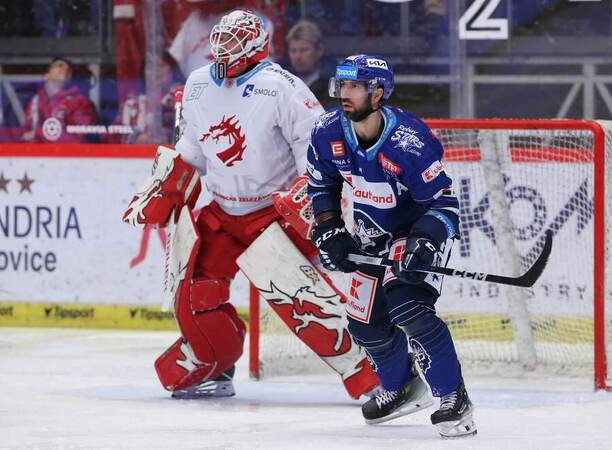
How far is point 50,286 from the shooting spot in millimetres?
7625

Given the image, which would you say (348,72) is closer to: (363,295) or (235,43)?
(363,295)

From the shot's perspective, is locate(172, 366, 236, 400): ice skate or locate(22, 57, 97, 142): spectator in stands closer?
locate(172, 366, 236, 400): ice skate

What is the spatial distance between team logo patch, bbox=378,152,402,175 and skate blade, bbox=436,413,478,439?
2.44ft

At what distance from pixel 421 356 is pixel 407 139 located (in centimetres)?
63

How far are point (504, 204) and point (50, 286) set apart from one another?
237 cm

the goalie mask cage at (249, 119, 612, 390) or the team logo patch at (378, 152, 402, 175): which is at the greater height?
the team logo patch at (378, 152, 402, 175)

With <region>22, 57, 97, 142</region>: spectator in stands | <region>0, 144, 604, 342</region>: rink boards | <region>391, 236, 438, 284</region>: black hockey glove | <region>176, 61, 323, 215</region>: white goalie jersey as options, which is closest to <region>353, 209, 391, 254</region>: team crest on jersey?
<region>391, 236, 438, 284</region>: black hockey glove

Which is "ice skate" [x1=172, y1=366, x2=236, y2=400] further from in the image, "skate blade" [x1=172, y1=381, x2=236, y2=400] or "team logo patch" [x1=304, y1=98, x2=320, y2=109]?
"team logo patch" [x1=304, y1=98, x2=320, y2=109]

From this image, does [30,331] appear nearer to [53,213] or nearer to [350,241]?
[53,213]

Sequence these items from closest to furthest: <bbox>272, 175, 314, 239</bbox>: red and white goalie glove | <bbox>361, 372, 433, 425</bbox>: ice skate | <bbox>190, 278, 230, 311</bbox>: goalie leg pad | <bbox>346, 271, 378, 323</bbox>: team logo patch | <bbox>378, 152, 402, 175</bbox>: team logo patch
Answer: <bbox>378, 152, 402, 175</bbox>: team logo patch
<bbox>346, 271, 378, 323</bbox>: team logo patch
<bbox>361, 372, 433, 425</bbox>: ice skate
<bbox>272, 175, 314, 239</bbox>: red and white goalie glove
<bbox>190, 278, 230, 311</bbox>: goalie leg pad

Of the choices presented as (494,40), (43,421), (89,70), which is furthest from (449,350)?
(89,70)

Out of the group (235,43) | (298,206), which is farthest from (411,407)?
(235,43)

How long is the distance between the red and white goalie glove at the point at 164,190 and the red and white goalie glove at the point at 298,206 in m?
0.42

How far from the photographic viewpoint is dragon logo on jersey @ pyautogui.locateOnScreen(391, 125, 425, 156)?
454 cm
